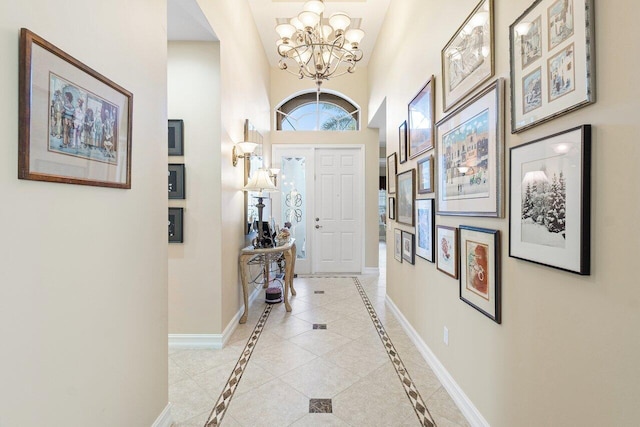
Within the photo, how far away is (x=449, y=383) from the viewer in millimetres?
2150

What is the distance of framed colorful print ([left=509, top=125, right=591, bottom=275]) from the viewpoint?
1.07 metres

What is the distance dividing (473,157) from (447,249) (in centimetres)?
68

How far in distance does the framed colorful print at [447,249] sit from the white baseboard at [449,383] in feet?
2.39

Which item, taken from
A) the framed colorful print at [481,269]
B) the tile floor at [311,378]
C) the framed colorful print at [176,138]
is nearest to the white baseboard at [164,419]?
the tile floor at [311,378]

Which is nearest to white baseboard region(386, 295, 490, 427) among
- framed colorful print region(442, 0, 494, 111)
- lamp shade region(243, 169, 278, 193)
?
framed colorful print region(442, 0, 494, 111)

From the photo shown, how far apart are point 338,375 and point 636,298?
6.40 ft

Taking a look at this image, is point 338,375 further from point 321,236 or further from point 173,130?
point 321,236

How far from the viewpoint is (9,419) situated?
0.90 meters

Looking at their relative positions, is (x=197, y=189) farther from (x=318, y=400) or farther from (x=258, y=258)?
(x=318, y=400)

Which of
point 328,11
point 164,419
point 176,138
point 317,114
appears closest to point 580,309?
point 164,419

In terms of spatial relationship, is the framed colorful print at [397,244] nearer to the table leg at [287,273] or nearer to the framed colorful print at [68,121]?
the table leg at [287,273]

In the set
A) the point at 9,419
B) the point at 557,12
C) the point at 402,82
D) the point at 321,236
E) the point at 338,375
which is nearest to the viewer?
the point at 9,419

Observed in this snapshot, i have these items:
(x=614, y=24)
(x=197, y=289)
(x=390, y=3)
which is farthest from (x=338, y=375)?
(x=390, y=3)

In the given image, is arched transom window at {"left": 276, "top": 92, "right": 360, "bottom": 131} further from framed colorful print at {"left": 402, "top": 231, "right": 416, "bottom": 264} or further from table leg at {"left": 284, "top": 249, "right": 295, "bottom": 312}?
framed colorful print at {"left": 402, "top": 231, "right": 416, "bottom": 264}
